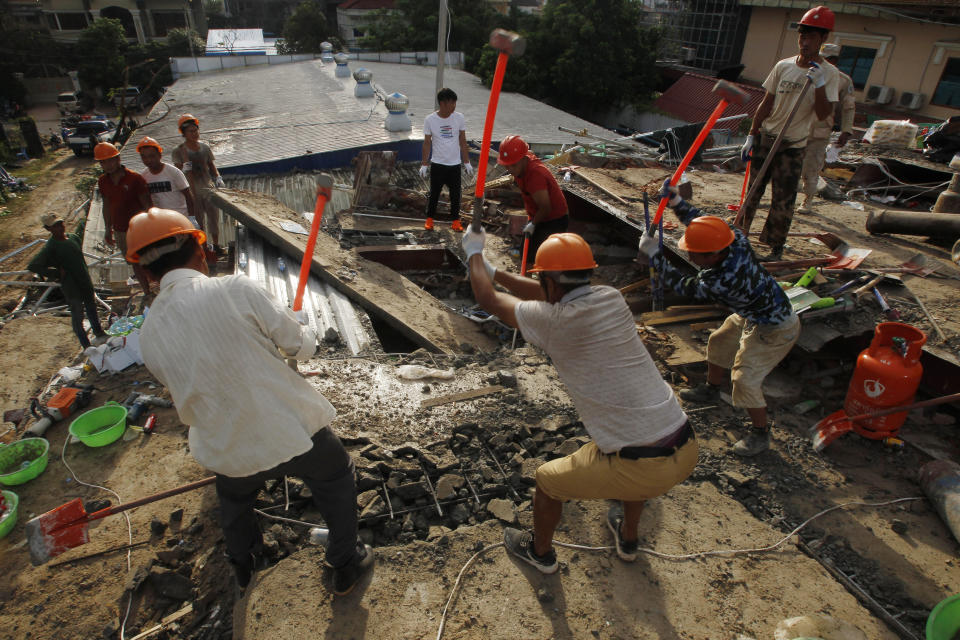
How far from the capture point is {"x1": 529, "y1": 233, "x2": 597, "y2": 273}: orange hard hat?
7.91 feet

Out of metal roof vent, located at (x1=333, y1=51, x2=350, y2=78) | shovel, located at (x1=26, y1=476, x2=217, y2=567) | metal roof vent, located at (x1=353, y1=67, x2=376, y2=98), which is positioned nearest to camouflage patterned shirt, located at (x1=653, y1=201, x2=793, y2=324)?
shovel, located at (x1=26, y1=476, x2=217, y2=567)

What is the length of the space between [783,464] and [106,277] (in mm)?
9537

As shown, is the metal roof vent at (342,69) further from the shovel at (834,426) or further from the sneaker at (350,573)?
the sneaker at (350,573)

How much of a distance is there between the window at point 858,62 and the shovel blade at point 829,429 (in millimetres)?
20019

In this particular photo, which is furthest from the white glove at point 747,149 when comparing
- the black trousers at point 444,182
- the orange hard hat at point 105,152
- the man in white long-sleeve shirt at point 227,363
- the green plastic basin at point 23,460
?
the green plastic basin at point 23,460

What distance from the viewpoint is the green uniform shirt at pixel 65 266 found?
548 cm

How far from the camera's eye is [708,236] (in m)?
3.41

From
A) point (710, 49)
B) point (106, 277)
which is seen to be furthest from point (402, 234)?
point (710, 49)

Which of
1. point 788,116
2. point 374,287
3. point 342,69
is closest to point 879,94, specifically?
point 788,116

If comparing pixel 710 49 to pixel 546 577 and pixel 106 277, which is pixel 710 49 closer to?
pixel 106 277

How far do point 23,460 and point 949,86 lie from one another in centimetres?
2364

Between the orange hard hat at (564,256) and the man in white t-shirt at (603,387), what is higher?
the orange hard hat at (564,256)

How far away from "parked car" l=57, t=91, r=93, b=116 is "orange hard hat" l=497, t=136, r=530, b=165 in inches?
1256

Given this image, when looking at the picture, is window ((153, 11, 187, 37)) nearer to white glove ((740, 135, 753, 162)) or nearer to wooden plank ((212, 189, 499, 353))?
wooden plank ((212, 189, 499, 353))
